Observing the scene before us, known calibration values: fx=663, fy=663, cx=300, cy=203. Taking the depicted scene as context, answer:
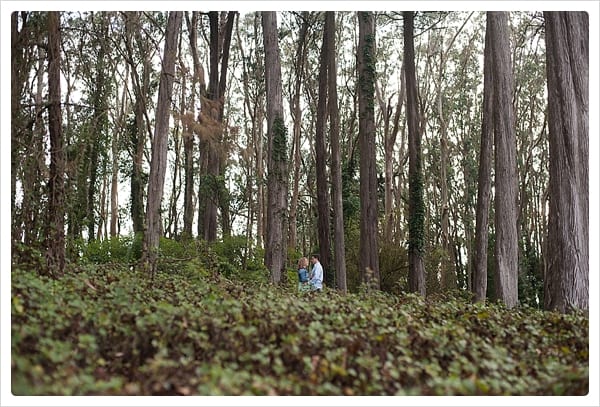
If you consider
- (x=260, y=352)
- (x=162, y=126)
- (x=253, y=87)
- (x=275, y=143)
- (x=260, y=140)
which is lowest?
(x=260, y=352)

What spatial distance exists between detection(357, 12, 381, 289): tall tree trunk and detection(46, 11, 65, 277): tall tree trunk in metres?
9.07

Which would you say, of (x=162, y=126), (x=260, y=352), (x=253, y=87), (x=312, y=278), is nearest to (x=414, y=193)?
(x=312, y=278)

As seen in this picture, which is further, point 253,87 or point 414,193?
point 253,87

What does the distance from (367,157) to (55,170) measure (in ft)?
32.1

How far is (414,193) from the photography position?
1683cm

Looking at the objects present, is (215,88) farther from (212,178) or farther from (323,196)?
(323,196)

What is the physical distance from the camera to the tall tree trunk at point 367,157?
1566 centimetres

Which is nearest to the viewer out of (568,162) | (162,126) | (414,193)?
(568,162)

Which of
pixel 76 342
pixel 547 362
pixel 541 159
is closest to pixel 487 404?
pixel 547 362

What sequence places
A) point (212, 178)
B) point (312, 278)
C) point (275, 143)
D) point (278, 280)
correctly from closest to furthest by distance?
point (312, 278) < point (278, 280) < point (275, 143) < point (212, 178)

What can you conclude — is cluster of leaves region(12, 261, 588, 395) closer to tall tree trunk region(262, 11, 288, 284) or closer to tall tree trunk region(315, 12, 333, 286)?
tall tree trunk region(262, 11, 288, 284)

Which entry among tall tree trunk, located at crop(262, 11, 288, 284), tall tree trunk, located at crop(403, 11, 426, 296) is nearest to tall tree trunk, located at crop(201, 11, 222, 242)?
tall tree trunk, located at crop(262, 11, 288, 284)

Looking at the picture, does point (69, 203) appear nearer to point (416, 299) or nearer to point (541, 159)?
point (416, 299)

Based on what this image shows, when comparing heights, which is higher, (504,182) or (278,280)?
(504,182)
